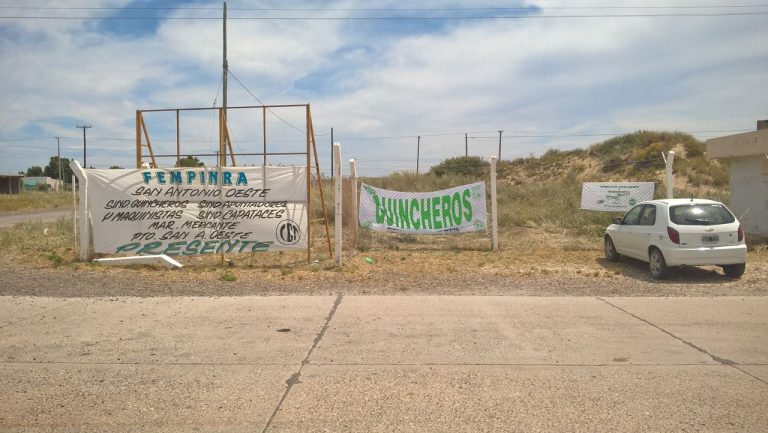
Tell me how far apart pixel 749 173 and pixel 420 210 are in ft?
30.3

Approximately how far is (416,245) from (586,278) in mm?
5551

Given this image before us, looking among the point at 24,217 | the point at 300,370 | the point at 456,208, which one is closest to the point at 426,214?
the point at 456,208

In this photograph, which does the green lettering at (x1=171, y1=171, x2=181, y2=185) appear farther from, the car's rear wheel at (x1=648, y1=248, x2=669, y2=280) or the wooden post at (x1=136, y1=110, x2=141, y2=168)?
the car's rear wheel at (x1=648, y1=248, x2=669, y2=280)

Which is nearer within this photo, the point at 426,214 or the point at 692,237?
the point at 692,237

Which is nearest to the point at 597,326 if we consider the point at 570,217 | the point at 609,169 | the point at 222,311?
the point at 222,311

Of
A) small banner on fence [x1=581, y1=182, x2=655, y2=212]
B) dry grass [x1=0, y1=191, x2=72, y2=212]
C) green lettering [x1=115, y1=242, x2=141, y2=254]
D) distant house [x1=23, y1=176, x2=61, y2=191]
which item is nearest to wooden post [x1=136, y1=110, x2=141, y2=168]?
green lettering [x1=115, y1=242, x2=141, y2=254]

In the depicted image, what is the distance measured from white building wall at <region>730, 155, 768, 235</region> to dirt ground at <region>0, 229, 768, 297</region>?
284 cm

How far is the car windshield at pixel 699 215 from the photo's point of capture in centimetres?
999

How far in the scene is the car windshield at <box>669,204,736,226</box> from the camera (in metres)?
9.99

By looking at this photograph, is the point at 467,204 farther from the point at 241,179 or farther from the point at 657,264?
the point at 241,179

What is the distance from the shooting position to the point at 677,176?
29.9m

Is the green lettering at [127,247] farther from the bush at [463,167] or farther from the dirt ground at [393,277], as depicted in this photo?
the bush at [463,167]

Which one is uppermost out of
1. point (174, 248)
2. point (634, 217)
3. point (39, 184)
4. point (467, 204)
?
point (39, 184)

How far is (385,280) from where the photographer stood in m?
10.3
